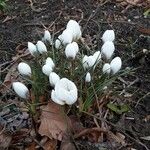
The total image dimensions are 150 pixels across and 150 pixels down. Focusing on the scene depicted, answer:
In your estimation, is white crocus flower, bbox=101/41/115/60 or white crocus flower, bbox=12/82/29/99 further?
white crocus flower, bbox=101/41/115/60

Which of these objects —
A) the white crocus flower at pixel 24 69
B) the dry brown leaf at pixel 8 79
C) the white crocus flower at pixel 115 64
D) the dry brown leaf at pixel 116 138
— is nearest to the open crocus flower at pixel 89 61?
the white crocus flower at pixel 115 64

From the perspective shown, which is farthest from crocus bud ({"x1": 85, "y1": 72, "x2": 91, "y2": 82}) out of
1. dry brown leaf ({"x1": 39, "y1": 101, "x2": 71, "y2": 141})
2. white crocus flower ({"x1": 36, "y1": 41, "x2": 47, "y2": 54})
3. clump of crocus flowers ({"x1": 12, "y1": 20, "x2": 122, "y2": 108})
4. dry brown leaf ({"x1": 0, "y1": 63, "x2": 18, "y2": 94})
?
dry brown leaf ({"x1": 0, "y1": 63, "x2": 18, "y2": 94})

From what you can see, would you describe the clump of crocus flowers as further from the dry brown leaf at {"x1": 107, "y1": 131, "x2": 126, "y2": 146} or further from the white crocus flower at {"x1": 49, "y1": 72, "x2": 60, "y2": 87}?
the dry brown leaf at {"x1": 107, "y1": 131, "x2": 126, "y2": 146}

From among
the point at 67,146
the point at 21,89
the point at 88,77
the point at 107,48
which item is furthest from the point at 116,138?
the point at 21,89

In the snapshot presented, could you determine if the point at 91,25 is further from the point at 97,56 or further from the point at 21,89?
the point at 21,89

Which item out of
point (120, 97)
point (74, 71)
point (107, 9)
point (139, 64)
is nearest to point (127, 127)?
point (120, 97)

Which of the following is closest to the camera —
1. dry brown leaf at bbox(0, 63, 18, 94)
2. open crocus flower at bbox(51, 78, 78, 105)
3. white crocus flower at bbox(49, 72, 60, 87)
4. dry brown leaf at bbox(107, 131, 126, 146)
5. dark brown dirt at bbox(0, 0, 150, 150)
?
open crocus flower at bbox(51, 78, 78, 105)
